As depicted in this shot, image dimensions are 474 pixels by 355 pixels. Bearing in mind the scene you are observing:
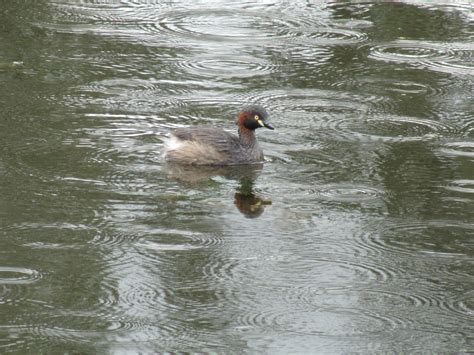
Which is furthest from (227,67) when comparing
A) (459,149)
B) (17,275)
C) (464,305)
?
(464,305)

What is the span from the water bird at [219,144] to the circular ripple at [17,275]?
9.92ft

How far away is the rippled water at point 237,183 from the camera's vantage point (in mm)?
7695

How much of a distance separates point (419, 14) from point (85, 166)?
7355mm

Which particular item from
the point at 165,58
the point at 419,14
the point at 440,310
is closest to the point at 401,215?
the point at 440,310

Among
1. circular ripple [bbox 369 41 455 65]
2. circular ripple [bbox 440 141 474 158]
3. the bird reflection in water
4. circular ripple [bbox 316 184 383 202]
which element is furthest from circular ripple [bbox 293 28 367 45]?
circular ripple [bbox 316 184 383 202]

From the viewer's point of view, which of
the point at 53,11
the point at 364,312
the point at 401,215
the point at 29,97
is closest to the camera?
the point at 364,312

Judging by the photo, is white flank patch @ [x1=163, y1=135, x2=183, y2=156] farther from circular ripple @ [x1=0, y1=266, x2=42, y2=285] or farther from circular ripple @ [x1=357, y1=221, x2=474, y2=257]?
circular ripple @ [x1=0, y1=266, x2=42, y2=285]

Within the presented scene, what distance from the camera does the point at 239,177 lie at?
11.0 m

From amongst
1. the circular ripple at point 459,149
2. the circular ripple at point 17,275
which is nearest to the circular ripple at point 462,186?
the circular ripple at point 459,149

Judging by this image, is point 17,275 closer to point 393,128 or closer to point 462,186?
point 462,186

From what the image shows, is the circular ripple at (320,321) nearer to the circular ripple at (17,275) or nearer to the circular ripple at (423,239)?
the circular ripple at (423,239)

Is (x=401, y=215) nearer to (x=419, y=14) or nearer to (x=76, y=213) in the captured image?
(x=76, y=213)

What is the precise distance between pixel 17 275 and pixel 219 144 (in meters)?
3.46

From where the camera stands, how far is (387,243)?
9.14m
